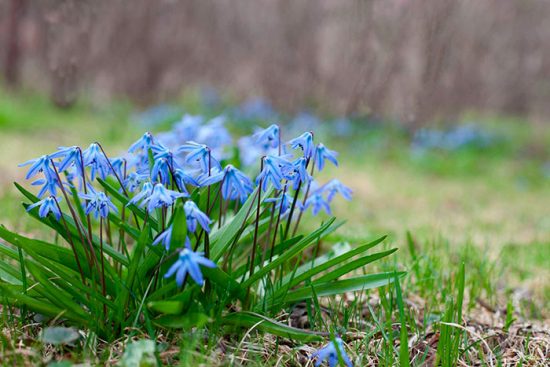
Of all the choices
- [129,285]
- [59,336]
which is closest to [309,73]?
[129,285]

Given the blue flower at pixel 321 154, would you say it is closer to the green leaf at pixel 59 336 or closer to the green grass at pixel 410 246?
the green grass at pixel 410 246

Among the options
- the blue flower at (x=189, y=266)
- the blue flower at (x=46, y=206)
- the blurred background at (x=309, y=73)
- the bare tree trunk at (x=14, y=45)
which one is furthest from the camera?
the bare tree trunk at (x=14, y=45)

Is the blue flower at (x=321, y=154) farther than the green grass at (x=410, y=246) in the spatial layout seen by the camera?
Yes

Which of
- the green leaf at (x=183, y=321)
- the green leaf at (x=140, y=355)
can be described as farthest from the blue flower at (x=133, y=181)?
the green leaf at (x=140, y=355)

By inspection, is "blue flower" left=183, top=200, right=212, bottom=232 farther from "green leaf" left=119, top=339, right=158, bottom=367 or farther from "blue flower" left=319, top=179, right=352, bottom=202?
"blue flower" left=319, top=179, right=352, bottom=202

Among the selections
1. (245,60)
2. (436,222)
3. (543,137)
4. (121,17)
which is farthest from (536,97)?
(436,222)

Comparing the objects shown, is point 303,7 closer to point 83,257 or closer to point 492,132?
point 492,132
